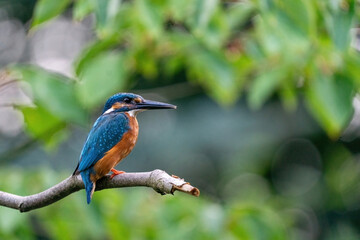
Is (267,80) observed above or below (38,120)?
above

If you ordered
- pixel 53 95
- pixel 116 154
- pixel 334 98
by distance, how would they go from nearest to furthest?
1. pixel 116 154
2. pixel 53 95
3. pixel 334 98

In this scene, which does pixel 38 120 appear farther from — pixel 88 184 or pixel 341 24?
pixel 341 24

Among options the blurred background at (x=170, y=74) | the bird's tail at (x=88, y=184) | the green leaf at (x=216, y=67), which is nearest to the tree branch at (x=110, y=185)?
the bird's tail at (x=88, y=184)

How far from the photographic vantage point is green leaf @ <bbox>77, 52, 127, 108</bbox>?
3.39 metres

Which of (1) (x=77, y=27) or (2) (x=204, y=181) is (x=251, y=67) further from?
(1) (x=77, y=27)

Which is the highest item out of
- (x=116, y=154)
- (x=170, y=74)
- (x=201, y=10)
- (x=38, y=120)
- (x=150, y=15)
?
(x=201, y=10)

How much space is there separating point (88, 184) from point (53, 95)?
1.13 metres

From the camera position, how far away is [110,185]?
223 cm

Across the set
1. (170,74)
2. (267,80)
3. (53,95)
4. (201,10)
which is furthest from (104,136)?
(170,74)

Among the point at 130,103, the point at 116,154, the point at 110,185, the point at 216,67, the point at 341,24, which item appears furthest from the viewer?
the point at 216,67

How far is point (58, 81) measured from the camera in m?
3.41

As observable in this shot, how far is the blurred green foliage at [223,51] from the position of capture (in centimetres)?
305

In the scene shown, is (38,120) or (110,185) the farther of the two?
(38,120)

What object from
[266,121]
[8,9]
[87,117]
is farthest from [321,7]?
[8,9]
